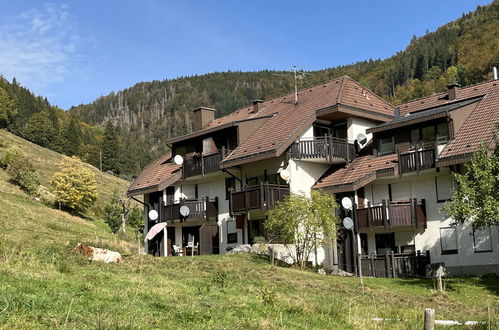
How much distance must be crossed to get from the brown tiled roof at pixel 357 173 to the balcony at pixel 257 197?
2003 mm

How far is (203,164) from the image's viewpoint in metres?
34.5

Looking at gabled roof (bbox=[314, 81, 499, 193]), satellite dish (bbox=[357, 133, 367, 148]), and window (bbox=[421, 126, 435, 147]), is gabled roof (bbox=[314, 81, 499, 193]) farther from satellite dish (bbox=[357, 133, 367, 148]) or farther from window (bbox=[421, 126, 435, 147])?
satellite dish (bbox=[357, 133, 367, 148])

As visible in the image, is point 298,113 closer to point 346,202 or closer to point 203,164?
point 203,164

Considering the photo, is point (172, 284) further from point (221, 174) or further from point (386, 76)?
point (386, 76)

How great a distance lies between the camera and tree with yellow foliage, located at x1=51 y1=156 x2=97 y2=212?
67312 millimetres

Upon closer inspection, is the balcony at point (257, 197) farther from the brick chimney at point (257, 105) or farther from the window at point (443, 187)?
the brick chimney at point (257, 105)

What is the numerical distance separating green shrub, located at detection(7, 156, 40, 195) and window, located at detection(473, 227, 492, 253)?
5187 cm

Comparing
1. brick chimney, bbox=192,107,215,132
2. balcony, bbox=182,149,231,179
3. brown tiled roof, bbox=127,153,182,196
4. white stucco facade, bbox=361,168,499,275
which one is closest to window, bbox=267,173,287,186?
balcony, bbox=182,149,231,179

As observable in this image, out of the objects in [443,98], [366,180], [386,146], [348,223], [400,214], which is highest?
[443,98]

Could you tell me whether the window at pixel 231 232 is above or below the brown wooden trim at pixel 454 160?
below

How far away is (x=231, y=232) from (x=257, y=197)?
4.46m

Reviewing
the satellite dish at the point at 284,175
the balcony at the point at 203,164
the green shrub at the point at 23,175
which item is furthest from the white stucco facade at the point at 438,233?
the green shrub at the point at 23,175

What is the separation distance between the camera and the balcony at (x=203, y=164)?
111 feet

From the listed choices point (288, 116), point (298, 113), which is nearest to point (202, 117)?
point (288, 116)
